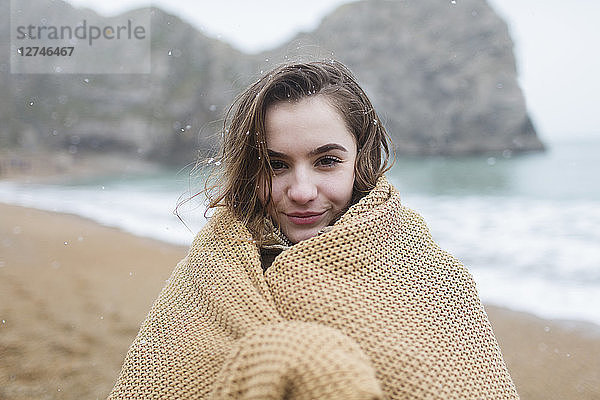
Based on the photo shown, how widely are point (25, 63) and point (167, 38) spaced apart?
9802mm

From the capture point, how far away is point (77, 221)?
9695mm

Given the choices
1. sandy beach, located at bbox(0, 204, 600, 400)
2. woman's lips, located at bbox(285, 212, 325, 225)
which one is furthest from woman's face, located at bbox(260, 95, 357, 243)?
sandy beach, located at bbox(0, 204, 600, 400)

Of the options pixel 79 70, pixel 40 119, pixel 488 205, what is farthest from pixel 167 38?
pixel 488 205

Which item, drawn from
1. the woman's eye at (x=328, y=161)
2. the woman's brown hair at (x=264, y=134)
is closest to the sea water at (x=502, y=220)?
the woman's brown hair at (x=264, y=134)

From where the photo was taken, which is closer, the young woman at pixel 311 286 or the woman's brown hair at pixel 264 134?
the young woman at pixel 311 286

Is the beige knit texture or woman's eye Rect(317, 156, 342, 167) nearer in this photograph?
the beige knit texture

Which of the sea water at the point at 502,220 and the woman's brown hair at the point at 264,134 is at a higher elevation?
the woman's brown hair at the point at 264,134

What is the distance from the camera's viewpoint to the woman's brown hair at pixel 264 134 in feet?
5.50

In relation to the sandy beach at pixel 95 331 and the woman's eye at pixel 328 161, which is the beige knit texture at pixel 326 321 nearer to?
the woman's eye at pixel 328 161

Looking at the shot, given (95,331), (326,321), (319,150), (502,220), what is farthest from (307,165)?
(502,220)

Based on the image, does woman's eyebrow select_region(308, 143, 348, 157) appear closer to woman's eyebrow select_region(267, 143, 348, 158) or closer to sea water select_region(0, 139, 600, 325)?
woman's eyebrow select_region(267, 143, 348, 158)

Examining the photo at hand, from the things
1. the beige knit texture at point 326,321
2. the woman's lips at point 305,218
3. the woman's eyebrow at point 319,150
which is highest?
the woman's eyebrow at point 319,150

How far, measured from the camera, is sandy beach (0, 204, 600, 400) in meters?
3.08

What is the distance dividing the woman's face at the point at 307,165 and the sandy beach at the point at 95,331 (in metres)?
1.96
